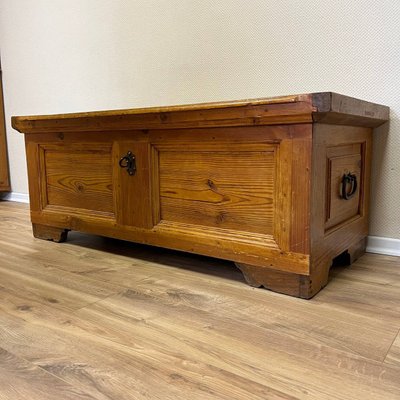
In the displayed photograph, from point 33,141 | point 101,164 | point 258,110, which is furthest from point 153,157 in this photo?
point 33,141

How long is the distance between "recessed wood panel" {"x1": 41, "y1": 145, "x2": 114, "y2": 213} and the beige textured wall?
559 millimetres

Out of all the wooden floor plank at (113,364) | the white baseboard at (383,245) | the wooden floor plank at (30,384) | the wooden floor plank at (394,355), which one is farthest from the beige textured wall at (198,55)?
the wooden floor plank at (30,384)

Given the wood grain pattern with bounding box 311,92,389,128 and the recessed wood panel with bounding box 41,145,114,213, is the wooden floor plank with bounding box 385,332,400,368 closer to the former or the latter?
the wood grain pattern with bounding box 311,92,389,128

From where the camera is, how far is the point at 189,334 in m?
0.79

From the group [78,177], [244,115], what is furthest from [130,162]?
[244,115]

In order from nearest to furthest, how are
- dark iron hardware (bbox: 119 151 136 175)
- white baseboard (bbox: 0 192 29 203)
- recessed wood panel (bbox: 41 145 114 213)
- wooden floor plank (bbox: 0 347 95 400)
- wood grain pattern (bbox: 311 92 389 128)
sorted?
wooden floor plank (bbox: 0 347 95 400) → wood grain pattern (bbox: 311 92 389 128) → dark iron hardware (bbox: 119 151 136 175) → recessed wood panel (bbox: 41 145 114 213) → white baseboard (bbox: 0 192 29 203)

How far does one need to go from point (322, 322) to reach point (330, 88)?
32.4 inches

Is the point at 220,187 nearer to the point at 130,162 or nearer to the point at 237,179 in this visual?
the point at 237,179

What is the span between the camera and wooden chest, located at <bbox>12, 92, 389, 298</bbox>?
0.93 m

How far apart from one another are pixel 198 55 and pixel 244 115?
2.68 feet

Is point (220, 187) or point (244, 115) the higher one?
point (244, 115)

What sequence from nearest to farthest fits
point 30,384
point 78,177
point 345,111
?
point 30,384 < point 345,111 < point 78,177

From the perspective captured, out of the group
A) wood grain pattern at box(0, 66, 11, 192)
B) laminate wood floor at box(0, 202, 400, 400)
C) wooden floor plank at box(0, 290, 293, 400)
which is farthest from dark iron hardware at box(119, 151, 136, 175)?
wood grain pattern at box(0, 66, 11, 192)

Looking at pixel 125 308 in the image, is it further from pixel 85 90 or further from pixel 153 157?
pixel 85 90
